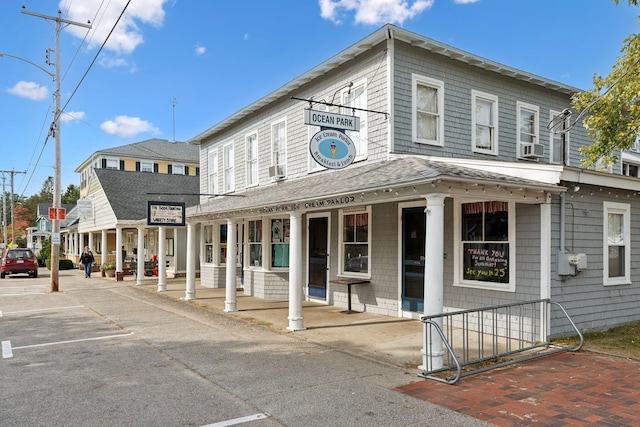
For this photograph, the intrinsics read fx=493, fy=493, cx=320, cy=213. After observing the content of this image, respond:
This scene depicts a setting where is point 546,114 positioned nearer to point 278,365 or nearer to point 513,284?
point 513,284

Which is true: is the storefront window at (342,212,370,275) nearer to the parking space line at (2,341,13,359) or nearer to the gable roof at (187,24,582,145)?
the gable roof at (187,24,582,145)

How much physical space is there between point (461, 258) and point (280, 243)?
6.45 m

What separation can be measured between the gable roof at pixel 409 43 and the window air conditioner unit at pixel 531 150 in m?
1.77

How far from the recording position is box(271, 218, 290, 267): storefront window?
14898mm

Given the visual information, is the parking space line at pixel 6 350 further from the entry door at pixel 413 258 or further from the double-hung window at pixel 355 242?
the entry door at pixel 413 258

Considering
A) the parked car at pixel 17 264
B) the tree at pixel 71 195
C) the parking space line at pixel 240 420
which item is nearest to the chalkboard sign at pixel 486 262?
the parking space line at pixel 240 420

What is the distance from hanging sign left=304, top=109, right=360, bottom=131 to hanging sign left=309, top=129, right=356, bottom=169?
8.4 inches

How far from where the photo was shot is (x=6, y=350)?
8.46 metres

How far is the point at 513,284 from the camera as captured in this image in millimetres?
8844

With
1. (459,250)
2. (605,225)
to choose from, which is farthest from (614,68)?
(459,250)

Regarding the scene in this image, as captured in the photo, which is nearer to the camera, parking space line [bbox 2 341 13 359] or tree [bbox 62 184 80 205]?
parking space line [bbox 2 341 13 359]

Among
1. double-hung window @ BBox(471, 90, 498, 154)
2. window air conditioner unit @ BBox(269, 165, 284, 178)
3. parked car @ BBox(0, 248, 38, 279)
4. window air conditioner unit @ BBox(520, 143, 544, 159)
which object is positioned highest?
double-hung window @ BBox(471, 90, 498, 154)

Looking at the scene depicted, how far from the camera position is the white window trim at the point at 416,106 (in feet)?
36.3

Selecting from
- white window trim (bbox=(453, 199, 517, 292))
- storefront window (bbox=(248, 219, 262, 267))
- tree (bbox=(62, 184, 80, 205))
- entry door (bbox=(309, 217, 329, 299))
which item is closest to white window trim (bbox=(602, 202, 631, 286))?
white window trim (bbox=(453, 199, 517, 292))
